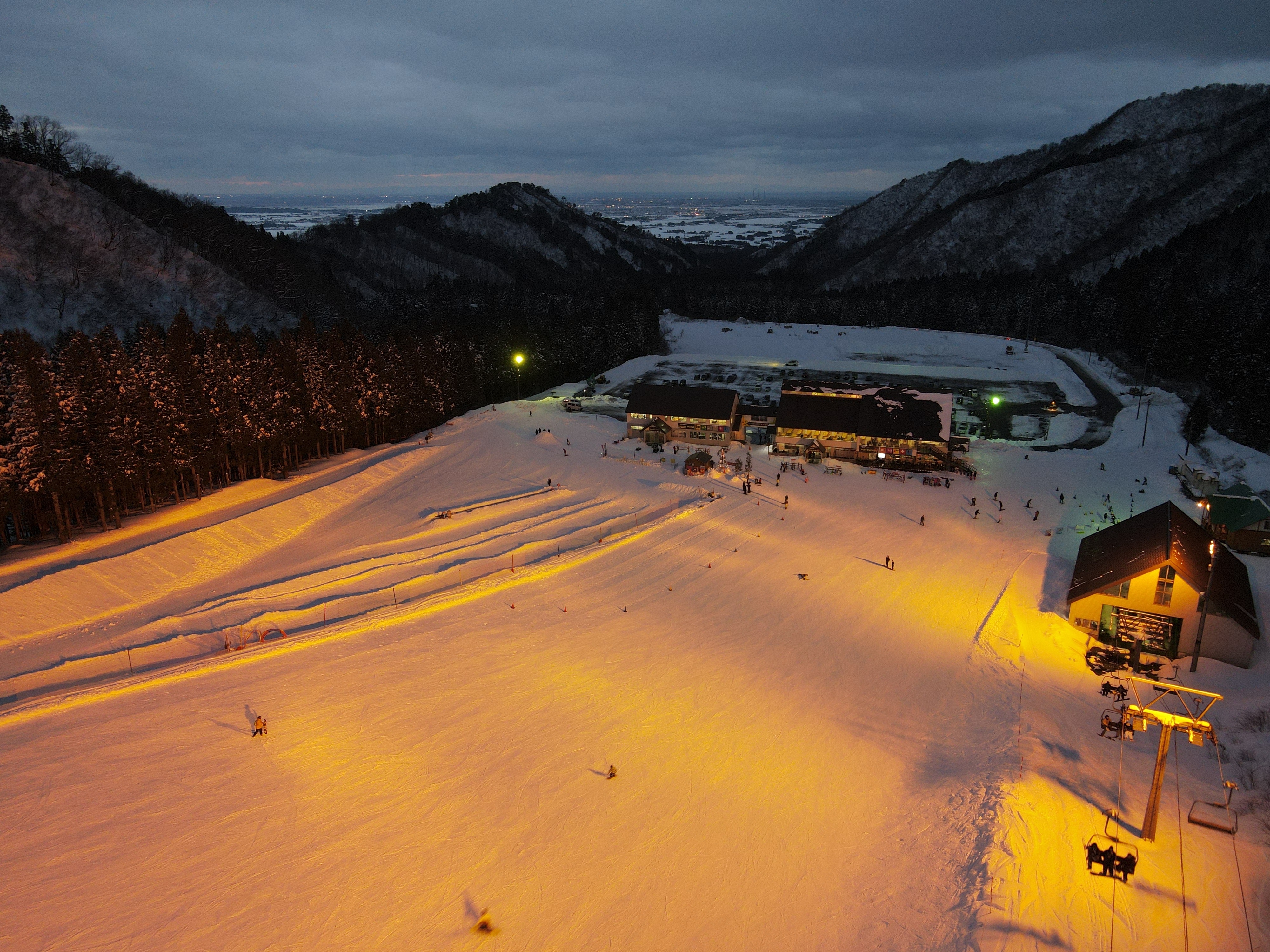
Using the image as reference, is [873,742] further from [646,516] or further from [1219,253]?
[1219,253]

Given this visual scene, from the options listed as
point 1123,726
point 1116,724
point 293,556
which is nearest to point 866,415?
point 1116,724

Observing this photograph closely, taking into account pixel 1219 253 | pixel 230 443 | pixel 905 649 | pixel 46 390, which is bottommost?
pixel 905 649

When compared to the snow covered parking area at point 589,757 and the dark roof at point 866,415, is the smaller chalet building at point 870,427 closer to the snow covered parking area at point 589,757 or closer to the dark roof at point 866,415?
the dark roof at point 866,415

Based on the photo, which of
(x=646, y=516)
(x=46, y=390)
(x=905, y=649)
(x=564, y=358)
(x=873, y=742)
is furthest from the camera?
(x=564, y=358)

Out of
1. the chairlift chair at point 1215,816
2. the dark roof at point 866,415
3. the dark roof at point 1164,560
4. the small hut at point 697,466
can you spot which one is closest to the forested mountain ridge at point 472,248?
the dark roof at point 866,415

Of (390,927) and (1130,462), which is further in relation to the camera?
(1130,462)

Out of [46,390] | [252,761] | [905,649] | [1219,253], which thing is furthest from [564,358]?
[1219,253]
